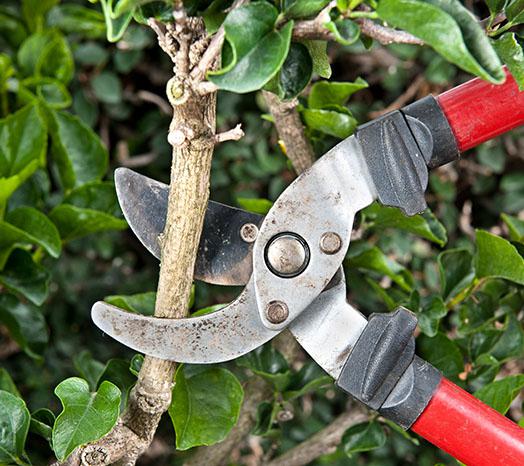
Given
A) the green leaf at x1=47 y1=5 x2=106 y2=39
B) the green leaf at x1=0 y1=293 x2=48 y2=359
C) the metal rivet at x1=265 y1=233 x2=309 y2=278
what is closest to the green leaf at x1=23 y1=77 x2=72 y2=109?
the green leaf at x1=47 y1=5 x2=106 y2=39

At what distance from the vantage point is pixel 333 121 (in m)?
0.86

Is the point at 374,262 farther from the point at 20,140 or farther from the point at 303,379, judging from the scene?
the point at 20,140

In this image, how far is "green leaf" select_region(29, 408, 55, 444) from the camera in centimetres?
78

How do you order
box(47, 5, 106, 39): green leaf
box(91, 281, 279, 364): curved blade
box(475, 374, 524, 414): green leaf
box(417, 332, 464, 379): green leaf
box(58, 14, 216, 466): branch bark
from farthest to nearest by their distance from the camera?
box(47, 5, 106, 39): green leaf → box(417, 332, 464, 379): green leaf → box(475, 374, 524, 414): green leaf → box(91, 281, 279, 364): curved blade → box(58, 14, 216, 466): branch bark

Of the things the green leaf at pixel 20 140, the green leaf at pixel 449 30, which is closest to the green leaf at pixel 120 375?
the green leaf at pixel 20 140

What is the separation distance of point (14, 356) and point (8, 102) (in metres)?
0.39

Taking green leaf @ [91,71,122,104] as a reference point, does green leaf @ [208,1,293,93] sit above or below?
above

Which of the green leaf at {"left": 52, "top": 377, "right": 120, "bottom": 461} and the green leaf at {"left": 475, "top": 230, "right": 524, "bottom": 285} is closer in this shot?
the green leaf at {"left": 52, "top": 377, "right": 120, "bottom": 461}

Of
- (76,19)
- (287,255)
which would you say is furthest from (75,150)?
(287,255)

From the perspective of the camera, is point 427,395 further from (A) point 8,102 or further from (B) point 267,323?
(A) point 8,102

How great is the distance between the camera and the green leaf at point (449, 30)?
1.64 ft

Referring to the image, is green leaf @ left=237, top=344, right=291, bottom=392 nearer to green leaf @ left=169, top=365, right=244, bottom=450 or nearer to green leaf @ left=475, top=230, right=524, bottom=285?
green leaf @ left=169, top=365, right=244, bottom=450

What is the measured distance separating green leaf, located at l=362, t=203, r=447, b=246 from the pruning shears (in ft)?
0.52

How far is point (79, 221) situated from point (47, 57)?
1.02 feet
